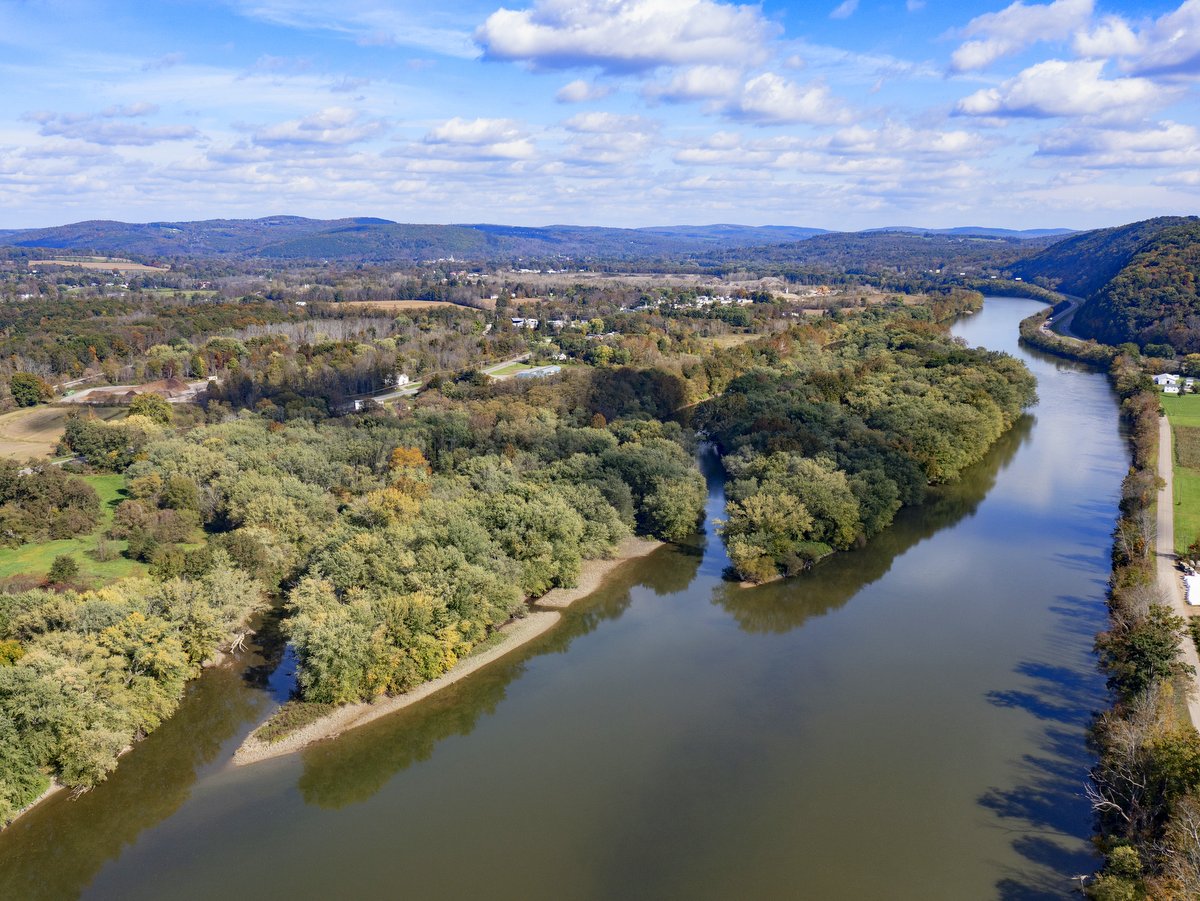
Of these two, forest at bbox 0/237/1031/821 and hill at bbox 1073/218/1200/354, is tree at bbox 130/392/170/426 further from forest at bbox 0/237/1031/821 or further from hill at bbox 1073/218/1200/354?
hill at bbox 1073/218/1200/354

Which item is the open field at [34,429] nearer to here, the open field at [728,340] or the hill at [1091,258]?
the open field at [728,340]

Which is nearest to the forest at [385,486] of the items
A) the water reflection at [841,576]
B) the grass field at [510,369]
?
the water reflection at [841,576]

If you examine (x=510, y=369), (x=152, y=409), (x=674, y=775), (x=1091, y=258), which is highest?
(x=1091, y=258)

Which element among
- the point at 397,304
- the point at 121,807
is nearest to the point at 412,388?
the point at 121,807

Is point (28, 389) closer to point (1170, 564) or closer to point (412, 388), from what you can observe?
point (412, 388)

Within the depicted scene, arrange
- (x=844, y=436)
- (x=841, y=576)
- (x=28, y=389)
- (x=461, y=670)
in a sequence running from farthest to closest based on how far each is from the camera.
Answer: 1. (x=28, y=389)
2. (x=844, y=436)
3. (x=841, y=576)
4. (x=461, y=670)

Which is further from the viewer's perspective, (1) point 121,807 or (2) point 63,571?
(2) point 63,571
